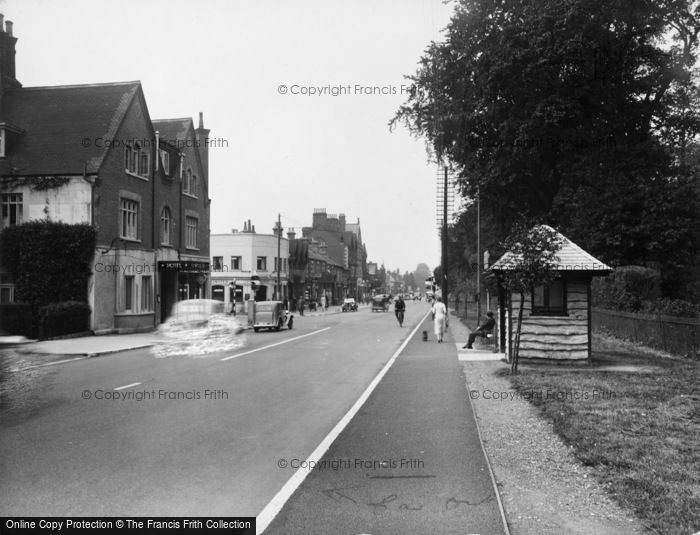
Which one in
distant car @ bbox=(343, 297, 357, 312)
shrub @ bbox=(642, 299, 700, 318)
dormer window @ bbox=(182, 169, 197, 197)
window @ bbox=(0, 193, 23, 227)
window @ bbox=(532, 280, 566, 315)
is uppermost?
dormer window @ bbox=(182, 169, 197, 197)

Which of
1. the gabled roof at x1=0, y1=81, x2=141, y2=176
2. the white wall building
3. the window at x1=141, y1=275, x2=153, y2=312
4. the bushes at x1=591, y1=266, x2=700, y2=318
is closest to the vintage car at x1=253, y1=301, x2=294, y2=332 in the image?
the window at x1=141, y1=275, x2=153, y2=312

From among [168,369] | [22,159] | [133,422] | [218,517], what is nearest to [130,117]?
[22,159]

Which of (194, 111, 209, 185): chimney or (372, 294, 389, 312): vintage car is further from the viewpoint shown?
(372, 294, 389, 312): vintage car

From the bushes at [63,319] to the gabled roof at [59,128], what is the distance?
5.31m

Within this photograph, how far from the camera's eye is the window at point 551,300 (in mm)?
15461

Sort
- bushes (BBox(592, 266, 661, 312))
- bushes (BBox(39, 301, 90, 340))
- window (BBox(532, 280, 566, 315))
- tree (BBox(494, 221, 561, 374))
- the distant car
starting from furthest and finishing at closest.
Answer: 1. the distant car
2. bushes (BBox(592, 266, 661, 312))
3. bushes (BBox(39, 301, 90, 340))
4. window (BBox(532, 280, 566, 315))
5. tree (BBox(494, 221, 561, 374))

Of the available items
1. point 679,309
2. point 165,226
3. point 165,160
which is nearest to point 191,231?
point 165,226

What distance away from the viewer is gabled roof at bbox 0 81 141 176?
23734 mm

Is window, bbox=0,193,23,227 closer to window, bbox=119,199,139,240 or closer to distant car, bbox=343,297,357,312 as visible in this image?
window, bbox=119,199,139,240

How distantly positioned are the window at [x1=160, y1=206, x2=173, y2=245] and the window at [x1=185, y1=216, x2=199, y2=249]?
7.59 ft

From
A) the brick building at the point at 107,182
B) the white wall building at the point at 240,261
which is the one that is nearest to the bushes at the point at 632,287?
the brick building at the point at 107,182

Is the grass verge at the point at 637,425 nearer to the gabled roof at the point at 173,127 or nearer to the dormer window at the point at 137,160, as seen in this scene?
the dormer window at the point at 137,160

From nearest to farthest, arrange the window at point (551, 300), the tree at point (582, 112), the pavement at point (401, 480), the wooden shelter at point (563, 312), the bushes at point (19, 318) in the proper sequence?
the pavement at point (401, 480) < the wooden shelter at point (563, 312) < the window at point (551, 300) < the bushes at point (19, 318) < the tree at point (582, 112)

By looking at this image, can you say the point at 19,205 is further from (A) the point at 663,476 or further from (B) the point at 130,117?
(A) the point at 663,476
